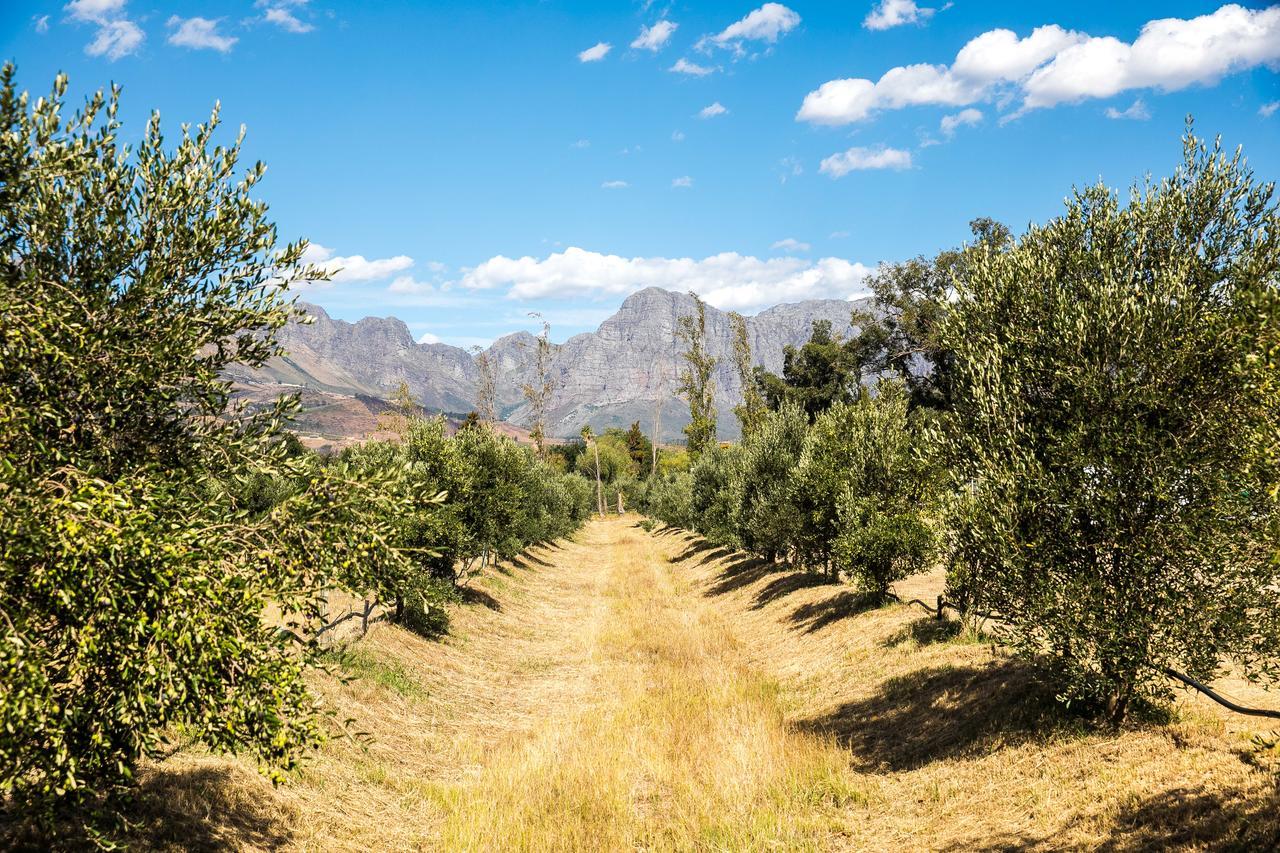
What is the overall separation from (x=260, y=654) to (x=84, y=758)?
2.18m

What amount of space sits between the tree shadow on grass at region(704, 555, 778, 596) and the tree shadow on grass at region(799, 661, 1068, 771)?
23952mm

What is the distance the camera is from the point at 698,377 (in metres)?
97.2

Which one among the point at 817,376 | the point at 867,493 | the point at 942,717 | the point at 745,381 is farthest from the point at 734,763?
the point at 817,376

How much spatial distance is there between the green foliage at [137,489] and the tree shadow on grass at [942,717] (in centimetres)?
1481

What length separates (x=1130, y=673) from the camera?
13.8 m

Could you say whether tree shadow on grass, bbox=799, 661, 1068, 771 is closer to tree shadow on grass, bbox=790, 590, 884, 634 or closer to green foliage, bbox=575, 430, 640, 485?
tree shadow on grass, bbox=790, 590, 884, 634

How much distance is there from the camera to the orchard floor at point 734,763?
1262 centimetres

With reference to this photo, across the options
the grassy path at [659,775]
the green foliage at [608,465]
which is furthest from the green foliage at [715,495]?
the green foliage at [608,465]

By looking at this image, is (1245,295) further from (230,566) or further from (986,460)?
(230,566)

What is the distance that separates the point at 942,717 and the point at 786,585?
22.0 m

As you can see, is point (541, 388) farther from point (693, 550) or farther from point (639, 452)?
point (639, 452)

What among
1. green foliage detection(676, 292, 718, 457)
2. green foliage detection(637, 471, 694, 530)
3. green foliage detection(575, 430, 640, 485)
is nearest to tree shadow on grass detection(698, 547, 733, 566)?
green foliage detection(637, 471, 694, 530)

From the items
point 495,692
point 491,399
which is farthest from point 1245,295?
point 491,399

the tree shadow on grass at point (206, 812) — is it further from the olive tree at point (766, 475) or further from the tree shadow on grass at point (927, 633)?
the olive tree at point (766, 475)
